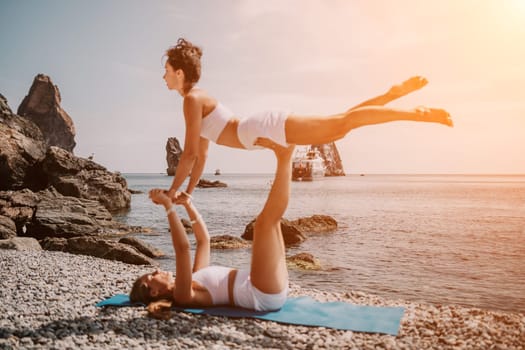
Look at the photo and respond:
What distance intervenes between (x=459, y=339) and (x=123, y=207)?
32.7 metres

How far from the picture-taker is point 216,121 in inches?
203

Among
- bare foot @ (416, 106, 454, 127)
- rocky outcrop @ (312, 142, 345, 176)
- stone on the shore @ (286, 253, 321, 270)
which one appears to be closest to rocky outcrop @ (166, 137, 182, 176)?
rocky outcrop @ (312, 142, 345, 176)

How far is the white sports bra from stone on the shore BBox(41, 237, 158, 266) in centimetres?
756

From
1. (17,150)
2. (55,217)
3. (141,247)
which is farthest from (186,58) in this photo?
(17,150)

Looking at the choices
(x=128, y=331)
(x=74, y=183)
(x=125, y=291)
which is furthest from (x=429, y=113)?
(x=74, y=183)

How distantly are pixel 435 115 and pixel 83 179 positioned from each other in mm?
28859

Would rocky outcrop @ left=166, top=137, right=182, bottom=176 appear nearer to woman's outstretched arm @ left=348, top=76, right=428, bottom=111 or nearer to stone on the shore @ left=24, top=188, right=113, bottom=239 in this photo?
stone on the shore @ left=24, top=188, right=113, bottom=239

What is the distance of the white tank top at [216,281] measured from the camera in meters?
5.46

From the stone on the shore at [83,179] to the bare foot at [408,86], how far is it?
1027 inches

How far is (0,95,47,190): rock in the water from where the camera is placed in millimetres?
25766

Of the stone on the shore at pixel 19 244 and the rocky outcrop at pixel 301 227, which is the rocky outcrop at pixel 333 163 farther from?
the stone on the shore at pixel 19 244

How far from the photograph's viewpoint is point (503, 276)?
1322 cm

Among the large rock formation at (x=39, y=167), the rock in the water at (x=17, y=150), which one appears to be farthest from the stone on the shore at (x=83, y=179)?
the rock in the water at (x=17, y=150)

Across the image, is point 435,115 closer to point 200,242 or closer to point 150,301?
point 200,242
